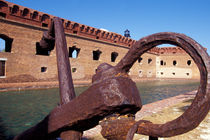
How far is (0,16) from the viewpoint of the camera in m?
11.0

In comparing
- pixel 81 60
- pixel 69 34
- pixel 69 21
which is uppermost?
pixel 69 21

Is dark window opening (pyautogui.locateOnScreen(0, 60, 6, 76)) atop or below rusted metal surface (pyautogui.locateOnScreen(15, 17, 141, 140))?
atop

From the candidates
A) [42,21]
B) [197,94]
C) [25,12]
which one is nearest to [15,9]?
[25,12]

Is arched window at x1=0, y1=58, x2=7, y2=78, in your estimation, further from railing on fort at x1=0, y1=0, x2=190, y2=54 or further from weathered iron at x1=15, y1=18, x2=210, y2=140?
weathered iron at x1=15, y1=18, x2=210, y2=140

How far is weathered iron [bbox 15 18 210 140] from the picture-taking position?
0.57m

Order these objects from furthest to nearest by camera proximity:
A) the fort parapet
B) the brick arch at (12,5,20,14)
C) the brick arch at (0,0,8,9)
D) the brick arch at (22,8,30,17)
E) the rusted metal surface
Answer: the brick arch at (22,8,30,17), the brick arch at (12,5,20,14), the fort parapet, the brick arch at (0,0,8,9), the rusted metal surface

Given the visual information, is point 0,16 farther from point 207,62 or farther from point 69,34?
point 207,62

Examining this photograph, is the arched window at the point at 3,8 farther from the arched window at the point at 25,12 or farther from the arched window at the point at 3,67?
the arched window at the point at 3,67

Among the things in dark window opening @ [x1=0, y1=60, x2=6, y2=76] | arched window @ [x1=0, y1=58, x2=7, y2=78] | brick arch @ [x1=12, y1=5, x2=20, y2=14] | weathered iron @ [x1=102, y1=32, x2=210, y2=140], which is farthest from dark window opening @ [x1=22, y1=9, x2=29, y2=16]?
weathered iron @ [x1=102, y1=32, x2=210, y2=140]

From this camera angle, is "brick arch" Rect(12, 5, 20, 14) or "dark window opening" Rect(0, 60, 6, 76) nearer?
"dark window opening" Rect(0, 60, 6, 76)

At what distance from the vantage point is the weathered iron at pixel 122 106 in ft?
1.88

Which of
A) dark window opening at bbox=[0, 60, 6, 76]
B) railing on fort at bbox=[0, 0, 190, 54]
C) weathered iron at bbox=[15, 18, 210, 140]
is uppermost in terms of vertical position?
railing on fort at bbox=[0, 0, 190, 54]

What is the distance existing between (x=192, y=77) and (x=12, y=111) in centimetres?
2757

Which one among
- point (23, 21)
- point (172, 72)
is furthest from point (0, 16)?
point (172, 72)
